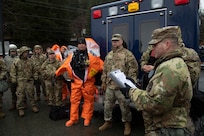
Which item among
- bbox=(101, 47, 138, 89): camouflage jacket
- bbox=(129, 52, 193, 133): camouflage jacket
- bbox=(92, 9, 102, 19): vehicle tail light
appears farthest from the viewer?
bbox=(92, 9, 102, 19): vehicle tail light

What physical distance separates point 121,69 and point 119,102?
621 millimetres

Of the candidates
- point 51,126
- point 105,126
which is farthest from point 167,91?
point 51,126

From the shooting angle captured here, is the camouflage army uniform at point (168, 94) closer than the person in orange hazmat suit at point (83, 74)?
Yes

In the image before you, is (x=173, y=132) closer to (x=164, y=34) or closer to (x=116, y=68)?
(x=164, y=34)

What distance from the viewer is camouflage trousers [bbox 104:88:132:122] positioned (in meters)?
4.76

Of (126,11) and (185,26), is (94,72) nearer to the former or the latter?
(126,11)

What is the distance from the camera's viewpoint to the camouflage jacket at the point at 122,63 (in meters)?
4.71

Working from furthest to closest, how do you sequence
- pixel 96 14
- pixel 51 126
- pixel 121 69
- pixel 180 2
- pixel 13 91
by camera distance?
pixel 13 91, pixel 96 14, pixel 51 126, pixel 121 69, pixel 180 2

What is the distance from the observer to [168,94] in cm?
207

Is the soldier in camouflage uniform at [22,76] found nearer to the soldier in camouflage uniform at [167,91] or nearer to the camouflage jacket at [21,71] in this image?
the camouflage jacket at [21,71]

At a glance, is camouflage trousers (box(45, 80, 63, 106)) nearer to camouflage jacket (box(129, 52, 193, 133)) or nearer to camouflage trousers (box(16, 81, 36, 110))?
camouflage trousers (box(16, 81, 36, 110))

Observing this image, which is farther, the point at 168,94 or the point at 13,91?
the point at 13,91

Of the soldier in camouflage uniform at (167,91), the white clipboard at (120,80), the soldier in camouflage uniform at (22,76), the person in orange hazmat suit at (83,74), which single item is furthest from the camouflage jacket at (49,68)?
the soldier in camouflage uniform at (167,91)

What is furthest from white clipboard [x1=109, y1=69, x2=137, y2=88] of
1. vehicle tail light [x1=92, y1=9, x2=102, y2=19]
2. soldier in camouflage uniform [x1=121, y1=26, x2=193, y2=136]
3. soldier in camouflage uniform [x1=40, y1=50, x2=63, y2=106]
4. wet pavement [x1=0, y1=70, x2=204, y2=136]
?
soldier in camouflage uniform [x1=40, y1=50, x2=63, y2=106]
